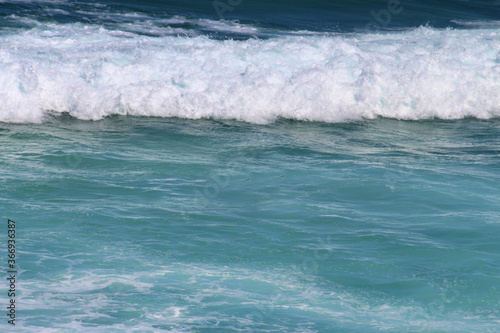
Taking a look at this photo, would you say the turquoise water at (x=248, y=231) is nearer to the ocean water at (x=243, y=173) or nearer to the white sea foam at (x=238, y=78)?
the ocean water at (x=243, y=173)

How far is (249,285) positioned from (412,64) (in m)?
9.53

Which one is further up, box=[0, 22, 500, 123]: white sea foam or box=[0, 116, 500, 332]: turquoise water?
box=[0, 22, 500, 123]: white sea foam

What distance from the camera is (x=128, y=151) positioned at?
382 inches

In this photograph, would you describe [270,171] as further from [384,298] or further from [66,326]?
[66,326]

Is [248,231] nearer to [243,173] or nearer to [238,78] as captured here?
[243,173]

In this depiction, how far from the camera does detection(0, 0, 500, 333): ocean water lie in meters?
5.45

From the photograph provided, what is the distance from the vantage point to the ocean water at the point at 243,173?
215 inches

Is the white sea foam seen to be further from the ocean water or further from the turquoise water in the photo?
the turquoise water

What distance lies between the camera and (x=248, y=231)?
6832 millimetres

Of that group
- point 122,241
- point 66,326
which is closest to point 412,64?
point 122,241

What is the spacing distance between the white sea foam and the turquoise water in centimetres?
130

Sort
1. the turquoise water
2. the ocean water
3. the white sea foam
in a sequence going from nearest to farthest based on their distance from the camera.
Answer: the turquoise water < the ocean water < the white sea foam

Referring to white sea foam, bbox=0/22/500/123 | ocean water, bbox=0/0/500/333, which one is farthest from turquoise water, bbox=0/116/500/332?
white sea foam, bbox=0/22/500/123

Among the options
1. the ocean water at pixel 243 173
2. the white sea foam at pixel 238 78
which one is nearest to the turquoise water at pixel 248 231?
the ocean water at pixel 243 173
